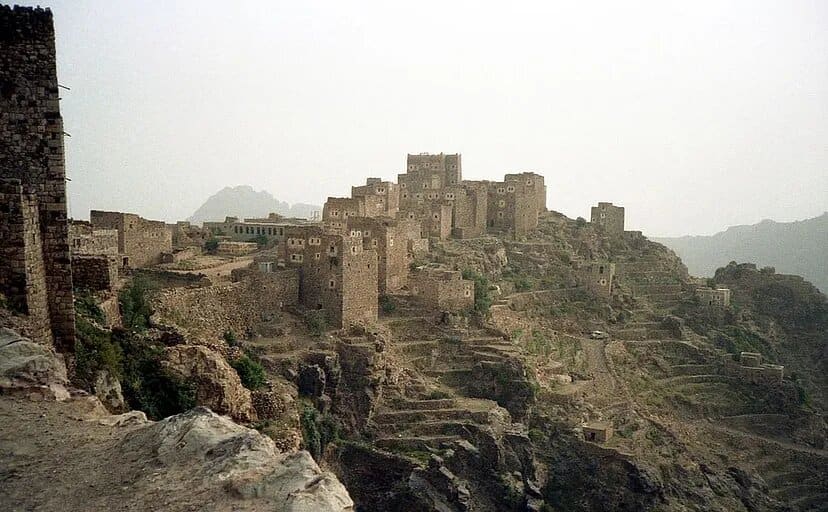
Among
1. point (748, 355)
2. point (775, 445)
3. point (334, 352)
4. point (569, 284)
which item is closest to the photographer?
point (334, 352)

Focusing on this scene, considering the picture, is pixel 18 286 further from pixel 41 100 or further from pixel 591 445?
pixel 591 445

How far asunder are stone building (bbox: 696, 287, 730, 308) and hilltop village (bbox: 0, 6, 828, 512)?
0.16 meters

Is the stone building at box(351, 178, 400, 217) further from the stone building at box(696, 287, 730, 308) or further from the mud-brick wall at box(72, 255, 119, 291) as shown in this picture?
the mud-brick wall at box(72, 255, 119, 291)

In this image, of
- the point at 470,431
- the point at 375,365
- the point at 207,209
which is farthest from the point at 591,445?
the point at 207,209

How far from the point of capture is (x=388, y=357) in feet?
97.9

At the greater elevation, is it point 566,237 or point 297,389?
point 566,237

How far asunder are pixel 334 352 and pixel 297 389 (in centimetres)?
238

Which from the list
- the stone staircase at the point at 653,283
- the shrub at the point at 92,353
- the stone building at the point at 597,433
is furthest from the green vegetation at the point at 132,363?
the stone staircase at the point at 653,283

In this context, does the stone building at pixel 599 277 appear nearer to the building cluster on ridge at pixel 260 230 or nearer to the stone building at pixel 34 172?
the building cluster on ridge at pixel 260 230

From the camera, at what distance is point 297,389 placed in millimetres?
26531

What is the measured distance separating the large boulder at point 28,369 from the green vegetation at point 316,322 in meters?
19.4

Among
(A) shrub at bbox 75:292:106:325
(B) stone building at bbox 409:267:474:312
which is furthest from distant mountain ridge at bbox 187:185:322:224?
(A) shrub at bbox 75:292:106:325

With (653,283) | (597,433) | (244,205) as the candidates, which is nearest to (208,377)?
(597,433)

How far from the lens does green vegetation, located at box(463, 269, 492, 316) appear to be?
34625 mm
